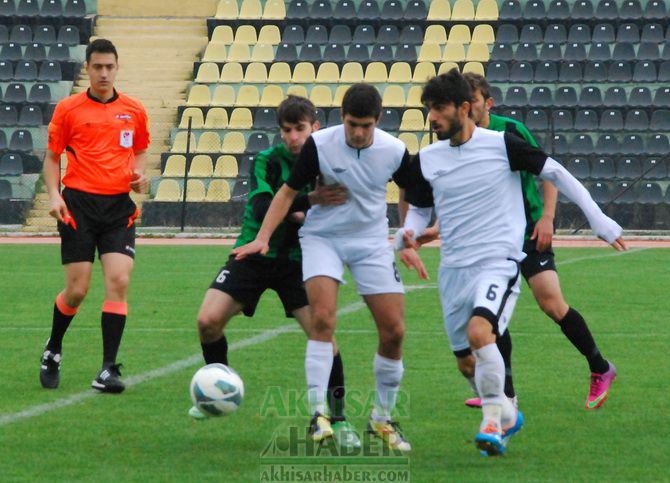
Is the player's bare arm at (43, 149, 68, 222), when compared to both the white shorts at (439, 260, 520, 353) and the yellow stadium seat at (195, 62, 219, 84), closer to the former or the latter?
the white shorts at (439, 260, 520, 353)

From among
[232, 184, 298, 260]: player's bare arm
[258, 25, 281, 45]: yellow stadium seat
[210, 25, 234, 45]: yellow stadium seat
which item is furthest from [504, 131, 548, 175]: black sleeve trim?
[210, 25, 234, 45]: yellow stadium seat

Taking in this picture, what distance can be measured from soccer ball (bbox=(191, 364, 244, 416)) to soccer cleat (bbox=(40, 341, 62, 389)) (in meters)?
1.80

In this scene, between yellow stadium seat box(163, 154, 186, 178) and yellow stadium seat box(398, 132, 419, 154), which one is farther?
yellow stadium seat box(163, 154, 186, 178)

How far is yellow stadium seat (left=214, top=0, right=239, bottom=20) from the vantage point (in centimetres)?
2975

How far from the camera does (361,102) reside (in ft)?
20.0

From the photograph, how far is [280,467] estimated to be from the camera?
5.67 metres

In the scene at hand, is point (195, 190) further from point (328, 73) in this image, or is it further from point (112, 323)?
point (112, 323)

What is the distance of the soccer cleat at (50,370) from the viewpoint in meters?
7.98

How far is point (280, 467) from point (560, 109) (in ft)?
69.8

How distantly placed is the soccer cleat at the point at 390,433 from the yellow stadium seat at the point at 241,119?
67.0ft

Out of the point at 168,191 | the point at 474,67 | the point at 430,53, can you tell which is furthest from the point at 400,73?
the point at 168,191

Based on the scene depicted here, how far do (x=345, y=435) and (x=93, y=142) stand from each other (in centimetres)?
288

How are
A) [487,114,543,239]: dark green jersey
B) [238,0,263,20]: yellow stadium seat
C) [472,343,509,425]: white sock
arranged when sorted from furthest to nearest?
[238,0,263,20]: yellow stadium seat → [487,114,543,239]: dark green jersey → [472,343,509,425]: white sock

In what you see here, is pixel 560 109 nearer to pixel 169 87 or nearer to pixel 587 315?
pixel 169 87
